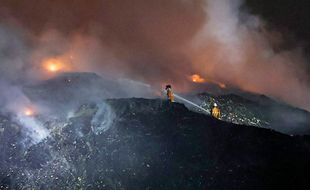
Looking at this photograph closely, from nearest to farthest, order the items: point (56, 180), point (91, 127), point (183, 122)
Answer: point (56, 180)
point (91, 127)
point (183, 122)

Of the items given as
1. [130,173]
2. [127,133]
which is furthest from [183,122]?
[130,173]

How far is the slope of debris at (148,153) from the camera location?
137250 mm

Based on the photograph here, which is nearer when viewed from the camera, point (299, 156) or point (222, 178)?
point (222, 178)

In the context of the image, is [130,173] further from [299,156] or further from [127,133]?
[299,156]

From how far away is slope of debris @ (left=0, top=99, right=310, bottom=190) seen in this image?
13725 cm

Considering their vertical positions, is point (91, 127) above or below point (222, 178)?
above

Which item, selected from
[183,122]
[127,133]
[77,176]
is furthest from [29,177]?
[183,122]

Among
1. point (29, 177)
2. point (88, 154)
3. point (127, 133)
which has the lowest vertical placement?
point (29, 177)

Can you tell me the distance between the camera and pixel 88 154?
145000 mm

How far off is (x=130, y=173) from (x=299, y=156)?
66753 mm

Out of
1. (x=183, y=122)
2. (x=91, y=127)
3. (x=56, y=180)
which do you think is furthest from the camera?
(x=183, y=122)

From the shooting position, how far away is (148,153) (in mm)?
146875

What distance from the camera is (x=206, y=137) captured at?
520ft

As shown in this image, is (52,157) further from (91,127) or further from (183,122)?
(183,122)
